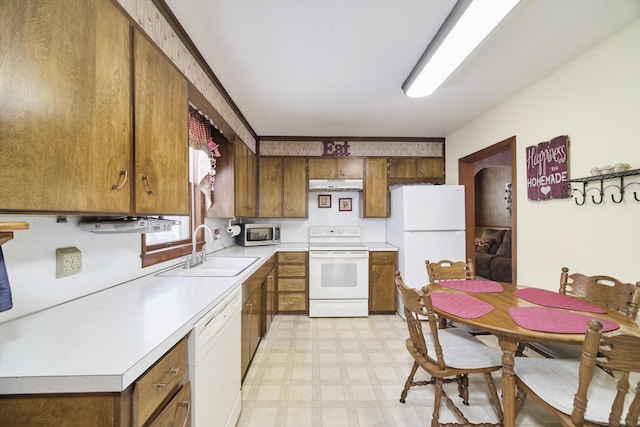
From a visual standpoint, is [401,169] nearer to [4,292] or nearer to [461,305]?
[461,305]

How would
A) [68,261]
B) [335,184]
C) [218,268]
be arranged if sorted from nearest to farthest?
[68,261]
[218,268]
[335,184]

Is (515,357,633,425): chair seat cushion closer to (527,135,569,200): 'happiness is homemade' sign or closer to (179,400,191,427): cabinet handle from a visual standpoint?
(527,135,569,200): 'happiness is homemade' sign

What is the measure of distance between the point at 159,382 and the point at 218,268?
1.43 meters

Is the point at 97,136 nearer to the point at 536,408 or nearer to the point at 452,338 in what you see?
the point at 452,338

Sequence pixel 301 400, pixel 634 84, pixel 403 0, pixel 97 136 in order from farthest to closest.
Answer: pixel 301 400, pixel 634 84, pixel 403 0, pixel 97 136

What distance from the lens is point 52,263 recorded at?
111 centimetres

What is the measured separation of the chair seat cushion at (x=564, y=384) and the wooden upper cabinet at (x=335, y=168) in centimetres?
277

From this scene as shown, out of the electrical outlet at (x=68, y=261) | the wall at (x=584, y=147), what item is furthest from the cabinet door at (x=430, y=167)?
the electrical outlet at (x=68, y=261)

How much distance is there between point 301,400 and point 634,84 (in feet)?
9.68

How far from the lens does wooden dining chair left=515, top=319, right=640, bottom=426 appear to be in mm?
952

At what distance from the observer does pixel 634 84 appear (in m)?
1.56

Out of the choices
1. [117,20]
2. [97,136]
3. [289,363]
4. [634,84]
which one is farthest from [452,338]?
[117,20]

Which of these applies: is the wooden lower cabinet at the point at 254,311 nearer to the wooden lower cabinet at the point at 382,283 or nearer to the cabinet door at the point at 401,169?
the wooden lower cabinet at the point at 382,283

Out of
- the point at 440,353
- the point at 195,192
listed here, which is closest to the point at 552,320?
the point at 440,353
